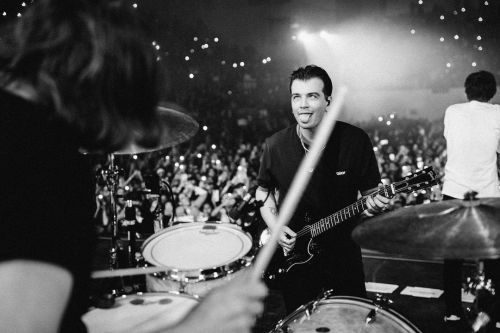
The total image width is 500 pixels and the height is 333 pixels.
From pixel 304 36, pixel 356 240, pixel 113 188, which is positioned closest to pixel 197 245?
pixel 356 240

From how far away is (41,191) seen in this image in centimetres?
76

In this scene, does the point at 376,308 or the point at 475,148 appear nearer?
the point at 376,308

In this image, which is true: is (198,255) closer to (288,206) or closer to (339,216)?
(339,216)

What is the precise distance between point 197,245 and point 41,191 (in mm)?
2383

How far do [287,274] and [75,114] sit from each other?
229 centimetres

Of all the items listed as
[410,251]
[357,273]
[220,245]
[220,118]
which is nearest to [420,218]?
[410,251]

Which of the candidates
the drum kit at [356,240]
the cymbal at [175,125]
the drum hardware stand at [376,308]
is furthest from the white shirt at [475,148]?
the cymbal at [175,125]

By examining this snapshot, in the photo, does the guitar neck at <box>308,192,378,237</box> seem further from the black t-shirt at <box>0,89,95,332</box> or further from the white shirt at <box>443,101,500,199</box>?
the black t-shirt at <box>0,89,95,332</box>

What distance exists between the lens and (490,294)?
215 cm

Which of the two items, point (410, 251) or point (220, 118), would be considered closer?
point (410, 251)

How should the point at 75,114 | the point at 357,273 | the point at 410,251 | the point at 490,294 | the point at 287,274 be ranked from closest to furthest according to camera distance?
1. the point at 75,114
2. the point at 410,251
3. the point at 490,294
4. the point at 357,273
5. the point at 287,274

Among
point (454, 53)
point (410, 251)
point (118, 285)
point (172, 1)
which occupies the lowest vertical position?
point (118, 285)

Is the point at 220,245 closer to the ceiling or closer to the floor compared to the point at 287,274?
closer to the ceiling

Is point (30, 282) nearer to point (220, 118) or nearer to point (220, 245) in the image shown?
point (220, 245)
